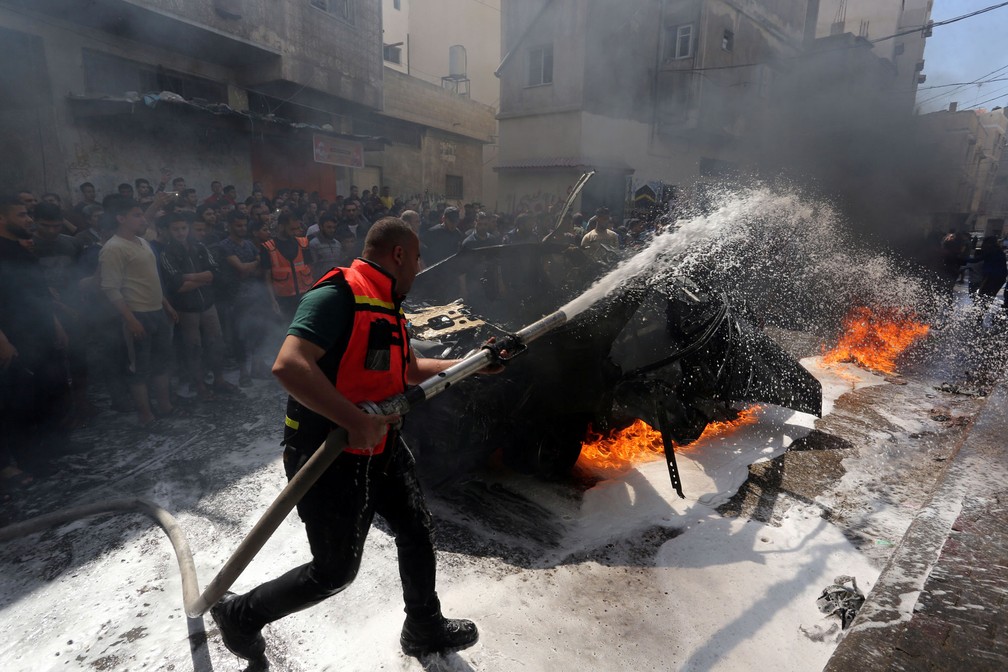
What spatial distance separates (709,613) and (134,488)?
12.7ft

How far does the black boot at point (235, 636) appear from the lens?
7.53 ft

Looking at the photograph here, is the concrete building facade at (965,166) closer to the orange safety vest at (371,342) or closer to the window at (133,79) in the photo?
the orange safety vest at (371,342)

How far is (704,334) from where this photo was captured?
13.1 ft

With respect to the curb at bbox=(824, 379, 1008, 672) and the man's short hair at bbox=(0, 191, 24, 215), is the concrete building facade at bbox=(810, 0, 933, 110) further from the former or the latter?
the man's short hair at bbox=(0, 191, 24, 215)

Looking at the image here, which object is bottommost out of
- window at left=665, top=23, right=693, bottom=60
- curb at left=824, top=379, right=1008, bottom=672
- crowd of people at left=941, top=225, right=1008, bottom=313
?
curb at left=824, top=379, right=1008, bottom=672

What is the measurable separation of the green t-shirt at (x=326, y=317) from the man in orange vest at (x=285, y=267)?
4.56 m

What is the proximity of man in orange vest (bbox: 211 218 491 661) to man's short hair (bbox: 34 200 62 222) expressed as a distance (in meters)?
4.23

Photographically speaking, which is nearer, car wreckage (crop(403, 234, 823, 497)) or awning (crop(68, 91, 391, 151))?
car wreckage (crop(403, 234, 823, 497))

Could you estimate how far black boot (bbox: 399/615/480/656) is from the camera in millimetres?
2424

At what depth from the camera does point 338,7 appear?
15.0m

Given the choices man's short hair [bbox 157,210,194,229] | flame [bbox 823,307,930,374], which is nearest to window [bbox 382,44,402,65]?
flame [bbox 823,307,930,374]

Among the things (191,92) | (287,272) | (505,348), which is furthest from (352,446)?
(191,92)

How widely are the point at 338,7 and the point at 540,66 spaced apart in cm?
831

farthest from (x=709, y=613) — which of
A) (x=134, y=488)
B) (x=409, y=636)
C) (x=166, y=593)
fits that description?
(x=134, y=488)
